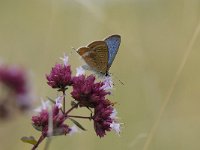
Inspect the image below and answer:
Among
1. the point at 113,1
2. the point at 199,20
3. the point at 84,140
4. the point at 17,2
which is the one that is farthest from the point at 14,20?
the point at 199,20

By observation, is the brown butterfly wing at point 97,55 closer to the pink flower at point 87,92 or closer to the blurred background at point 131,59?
the pink flower at point 87,92

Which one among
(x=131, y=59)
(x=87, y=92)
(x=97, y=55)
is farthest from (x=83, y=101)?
(x=131, y=59)

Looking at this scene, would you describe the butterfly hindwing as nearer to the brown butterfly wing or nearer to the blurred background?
the brown butterfly wing

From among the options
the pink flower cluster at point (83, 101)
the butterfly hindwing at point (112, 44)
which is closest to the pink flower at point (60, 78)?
the pink flower cluster at point (83, 101)

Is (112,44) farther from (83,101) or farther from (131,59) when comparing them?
(131,59)

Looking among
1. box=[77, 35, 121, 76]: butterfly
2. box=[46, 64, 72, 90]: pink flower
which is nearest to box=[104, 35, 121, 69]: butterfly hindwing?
box=[77, 35, 121, 76]: butterfly
